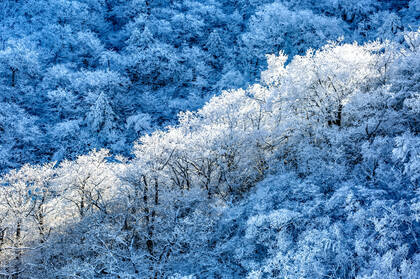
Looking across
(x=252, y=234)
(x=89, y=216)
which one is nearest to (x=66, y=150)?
(x=89, y=216)

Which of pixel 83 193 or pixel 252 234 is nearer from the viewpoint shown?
pixel 252 234

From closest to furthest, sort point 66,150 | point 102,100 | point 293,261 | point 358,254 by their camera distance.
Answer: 1. point 358,254
2. point 293,261
3. point 66,150
4. point 102,100

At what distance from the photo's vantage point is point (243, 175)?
20188 millimetres

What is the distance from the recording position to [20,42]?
2044 inches

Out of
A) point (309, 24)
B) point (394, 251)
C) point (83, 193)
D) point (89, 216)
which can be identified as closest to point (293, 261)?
point (394, 251)

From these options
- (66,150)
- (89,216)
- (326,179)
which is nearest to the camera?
(326,179)

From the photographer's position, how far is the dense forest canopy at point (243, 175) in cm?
1061

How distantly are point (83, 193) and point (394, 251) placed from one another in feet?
63.1

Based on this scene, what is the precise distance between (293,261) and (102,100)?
134ft

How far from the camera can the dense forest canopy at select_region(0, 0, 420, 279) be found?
10.6 meters

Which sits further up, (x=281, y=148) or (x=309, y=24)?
(x=309, y=24)

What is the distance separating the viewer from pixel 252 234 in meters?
12.3

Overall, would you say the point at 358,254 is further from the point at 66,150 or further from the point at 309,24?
the point at 309,24

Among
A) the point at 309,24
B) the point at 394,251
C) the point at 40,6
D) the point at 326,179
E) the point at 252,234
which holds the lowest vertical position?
the point at 394,251
